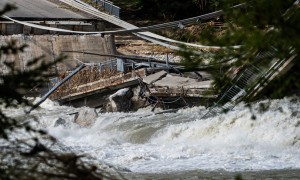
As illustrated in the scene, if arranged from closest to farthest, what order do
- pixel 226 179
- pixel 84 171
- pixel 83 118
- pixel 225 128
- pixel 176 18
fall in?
pixel 84 171 → pixel 226 179 → pixel 225 128 → pixel 83 118 → pixel 176 18

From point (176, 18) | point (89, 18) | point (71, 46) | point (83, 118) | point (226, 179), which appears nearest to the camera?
point (226, 179)

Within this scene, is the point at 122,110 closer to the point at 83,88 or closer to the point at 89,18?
the point at 83,88

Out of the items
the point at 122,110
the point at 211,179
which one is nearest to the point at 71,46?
the point at 122,110

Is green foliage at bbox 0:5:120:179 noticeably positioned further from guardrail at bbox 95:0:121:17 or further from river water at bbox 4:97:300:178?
guardrail at bbox 95:0:121:17

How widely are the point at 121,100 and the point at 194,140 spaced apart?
21.5 ft

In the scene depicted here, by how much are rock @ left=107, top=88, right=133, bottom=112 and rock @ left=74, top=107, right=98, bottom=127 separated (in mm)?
1077

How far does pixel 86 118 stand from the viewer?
24.0 m

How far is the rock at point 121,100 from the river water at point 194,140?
1687 millimetres

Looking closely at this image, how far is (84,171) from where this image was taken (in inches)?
180

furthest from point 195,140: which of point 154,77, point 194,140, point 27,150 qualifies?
point 27,150

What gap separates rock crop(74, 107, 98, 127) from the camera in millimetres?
23736

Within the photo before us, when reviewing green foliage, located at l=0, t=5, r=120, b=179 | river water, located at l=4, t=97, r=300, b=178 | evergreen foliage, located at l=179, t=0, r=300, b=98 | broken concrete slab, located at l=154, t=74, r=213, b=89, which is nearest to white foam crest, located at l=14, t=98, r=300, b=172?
river water, located at l=4, t=97, r=300, b=178

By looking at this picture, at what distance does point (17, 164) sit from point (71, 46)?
28.9m

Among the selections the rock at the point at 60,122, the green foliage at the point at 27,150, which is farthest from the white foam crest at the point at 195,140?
the green foliage at the point at 27,150
